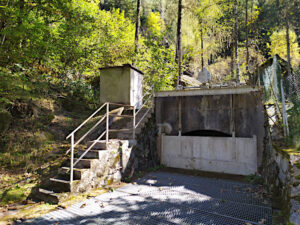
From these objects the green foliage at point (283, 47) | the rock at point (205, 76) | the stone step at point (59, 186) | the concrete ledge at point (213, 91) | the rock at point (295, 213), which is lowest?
the stone step at point (59, 186)

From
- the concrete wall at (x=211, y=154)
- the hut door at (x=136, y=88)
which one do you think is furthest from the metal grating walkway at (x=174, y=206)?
the hut door at (x=136, y=88)

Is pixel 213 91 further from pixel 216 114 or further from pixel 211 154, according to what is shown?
pixel 211 154

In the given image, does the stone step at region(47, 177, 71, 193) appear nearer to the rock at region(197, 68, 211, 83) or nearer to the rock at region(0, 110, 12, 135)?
the rock at region(0, 110, 12, 135)

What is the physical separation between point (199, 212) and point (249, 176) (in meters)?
3.32

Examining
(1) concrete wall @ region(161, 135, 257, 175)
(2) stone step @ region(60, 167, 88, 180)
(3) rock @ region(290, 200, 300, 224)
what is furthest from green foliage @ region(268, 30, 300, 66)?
(2) stone step @ region(60, 167, 88, 180)

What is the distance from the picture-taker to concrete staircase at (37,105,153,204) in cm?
425

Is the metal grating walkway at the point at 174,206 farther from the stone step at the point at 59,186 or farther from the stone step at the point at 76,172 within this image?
the stone step at the point at 76,172

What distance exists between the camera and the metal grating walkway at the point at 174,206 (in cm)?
340

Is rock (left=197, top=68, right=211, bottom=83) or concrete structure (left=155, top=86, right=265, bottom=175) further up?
rock (left=197, top=68, right=211, bottom=83)

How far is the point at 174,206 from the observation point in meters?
4.01

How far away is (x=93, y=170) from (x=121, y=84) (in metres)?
3.58

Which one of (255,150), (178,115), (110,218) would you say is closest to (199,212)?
(110,218)

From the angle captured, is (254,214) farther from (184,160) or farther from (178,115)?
(178,115)

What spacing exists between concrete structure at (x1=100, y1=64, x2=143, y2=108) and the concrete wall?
2124 mm
